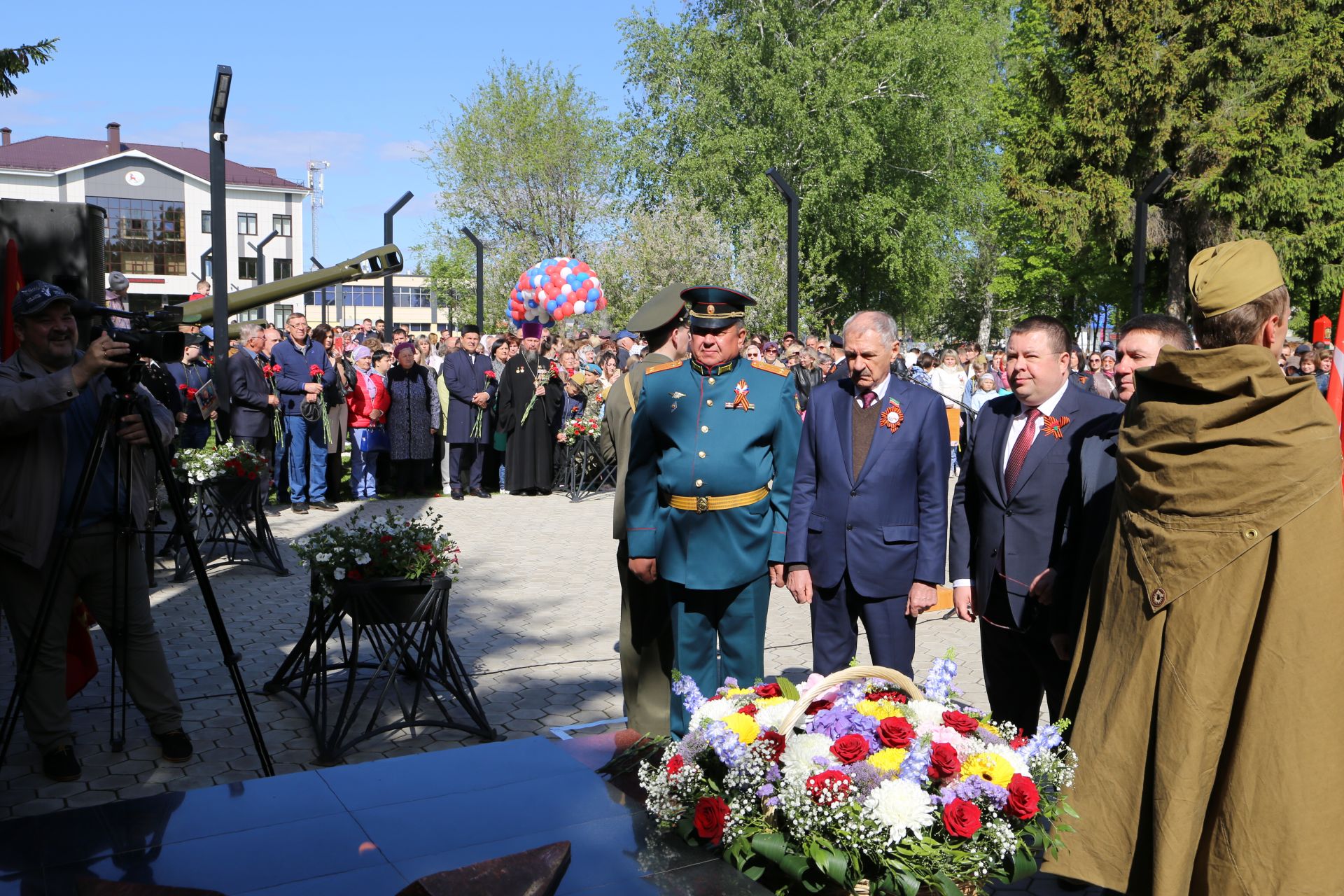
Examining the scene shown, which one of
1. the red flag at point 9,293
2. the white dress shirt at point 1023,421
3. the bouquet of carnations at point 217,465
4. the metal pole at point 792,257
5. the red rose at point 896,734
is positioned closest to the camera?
the red rose at point 896,734

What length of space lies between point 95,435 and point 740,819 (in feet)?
11.1

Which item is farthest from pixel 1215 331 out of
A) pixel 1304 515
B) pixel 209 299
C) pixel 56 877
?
pixel 209 299

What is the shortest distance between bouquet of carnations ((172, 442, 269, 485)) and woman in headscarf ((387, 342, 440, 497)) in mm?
4583

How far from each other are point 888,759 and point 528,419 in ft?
41.9

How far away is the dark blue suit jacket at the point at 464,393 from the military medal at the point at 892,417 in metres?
10.5

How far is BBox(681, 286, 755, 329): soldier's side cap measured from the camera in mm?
4746

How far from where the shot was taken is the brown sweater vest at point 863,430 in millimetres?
4793

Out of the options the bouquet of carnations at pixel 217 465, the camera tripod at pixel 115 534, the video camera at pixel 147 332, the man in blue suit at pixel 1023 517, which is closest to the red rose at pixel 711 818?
the man in blue suit at pixel 1023 517

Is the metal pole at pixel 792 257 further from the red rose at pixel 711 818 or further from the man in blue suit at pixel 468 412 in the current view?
the red rose at pixel 711 818

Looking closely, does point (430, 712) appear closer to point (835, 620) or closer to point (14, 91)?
Answer: point (835, 620)

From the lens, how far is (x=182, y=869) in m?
2.44

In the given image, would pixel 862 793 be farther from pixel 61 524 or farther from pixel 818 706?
pixel 61 524

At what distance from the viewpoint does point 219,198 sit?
10.5 metres

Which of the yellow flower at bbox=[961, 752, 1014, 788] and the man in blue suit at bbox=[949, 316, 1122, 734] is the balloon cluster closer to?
the man in blue suit at bbox=[949, 316, 1122, 734]
